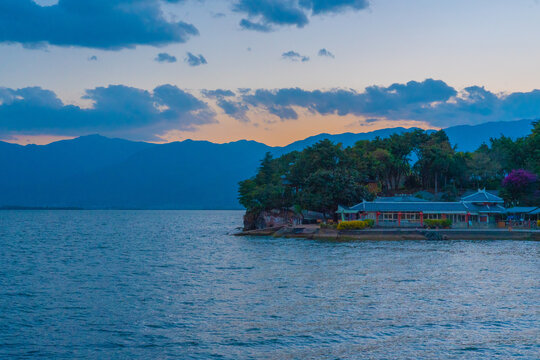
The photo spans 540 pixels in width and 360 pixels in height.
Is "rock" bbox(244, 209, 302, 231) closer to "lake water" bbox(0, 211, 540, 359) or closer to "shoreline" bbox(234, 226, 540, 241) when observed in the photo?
"shoreline" bbox(234, 226, 540, 241)

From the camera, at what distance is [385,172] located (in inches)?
4938

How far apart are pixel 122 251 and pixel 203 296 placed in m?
37.0

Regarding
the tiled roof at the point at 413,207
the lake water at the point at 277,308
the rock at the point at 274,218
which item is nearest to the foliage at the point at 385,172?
the rock at the point at 274,218

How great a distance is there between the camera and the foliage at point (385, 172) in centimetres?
9456

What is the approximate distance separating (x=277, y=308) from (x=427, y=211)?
209ft

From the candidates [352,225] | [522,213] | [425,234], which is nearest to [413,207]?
[425,234]

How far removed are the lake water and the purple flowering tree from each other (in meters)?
54.4

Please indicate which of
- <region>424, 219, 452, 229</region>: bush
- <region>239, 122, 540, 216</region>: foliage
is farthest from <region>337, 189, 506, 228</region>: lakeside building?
<region>239, 122, 540, 216</region>: foliage

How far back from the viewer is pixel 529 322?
23688mm

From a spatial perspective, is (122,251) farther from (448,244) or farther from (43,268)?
(448,244)

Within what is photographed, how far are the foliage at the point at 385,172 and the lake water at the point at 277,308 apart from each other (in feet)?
147

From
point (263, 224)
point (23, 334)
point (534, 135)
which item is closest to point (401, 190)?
point (534, 135)

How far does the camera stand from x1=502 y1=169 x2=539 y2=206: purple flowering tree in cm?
9838

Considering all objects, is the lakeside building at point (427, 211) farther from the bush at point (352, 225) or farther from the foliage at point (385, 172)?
the foliage at point (385, 172)
